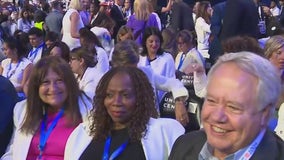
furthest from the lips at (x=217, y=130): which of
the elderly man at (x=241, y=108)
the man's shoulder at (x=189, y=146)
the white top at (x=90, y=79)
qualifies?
the white top at (x=90, y=79)

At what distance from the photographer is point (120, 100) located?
3.20 m

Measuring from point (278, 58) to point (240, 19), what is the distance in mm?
2775

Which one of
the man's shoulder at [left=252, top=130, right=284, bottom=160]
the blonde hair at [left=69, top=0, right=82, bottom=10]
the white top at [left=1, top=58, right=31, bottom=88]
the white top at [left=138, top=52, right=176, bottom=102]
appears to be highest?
the man's shoulder at [left=252, top=130, right=284, bottom=160]

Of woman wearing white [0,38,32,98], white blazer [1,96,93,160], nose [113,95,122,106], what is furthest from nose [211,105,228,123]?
woman wearing white [0,38,32,98]

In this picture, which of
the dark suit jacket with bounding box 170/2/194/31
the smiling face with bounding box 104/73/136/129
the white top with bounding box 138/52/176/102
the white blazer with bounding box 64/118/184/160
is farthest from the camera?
the dark suit jacket with bounding box 170/2/194/31

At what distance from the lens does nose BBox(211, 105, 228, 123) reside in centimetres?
205

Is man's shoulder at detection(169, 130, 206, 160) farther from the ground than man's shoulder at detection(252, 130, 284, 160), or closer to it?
closer to it

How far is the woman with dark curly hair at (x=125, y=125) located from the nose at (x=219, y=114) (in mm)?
1055

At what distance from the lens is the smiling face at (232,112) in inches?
80.0

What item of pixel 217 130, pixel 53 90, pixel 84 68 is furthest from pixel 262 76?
pixel 84 68

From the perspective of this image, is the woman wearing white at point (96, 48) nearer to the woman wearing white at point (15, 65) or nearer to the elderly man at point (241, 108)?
the woman wearing white at point (15, 65)

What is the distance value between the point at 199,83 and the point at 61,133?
2025mm

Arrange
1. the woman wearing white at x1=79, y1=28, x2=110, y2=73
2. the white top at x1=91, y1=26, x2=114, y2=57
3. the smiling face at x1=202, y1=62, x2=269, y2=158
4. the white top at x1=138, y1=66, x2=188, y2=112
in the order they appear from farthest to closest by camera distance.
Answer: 1. the white top at x1=91, y1=26, x2=114, y2=57
2. the woman wearing white at x1=79, y1=28, x2=110, y2=73
3. the white top at x1=138, y1=66, x2=188, y2=112
4. the smiling face at x1=202, y1=62, x2=269, y2=158

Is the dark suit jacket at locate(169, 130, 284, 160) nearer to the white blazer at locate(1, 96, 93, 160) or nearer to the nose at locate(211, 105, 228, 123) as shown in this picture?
the nose at locate(211, 105, 228, 123)
